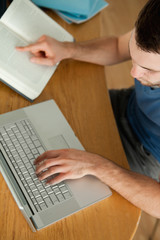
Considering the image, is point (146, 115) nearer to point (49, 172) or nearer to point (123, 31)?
point (49, 172)

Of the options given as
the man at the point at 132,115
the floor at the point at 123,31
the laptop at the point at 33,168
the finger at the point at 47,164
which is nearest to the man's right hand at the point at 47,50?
the man at the point at 132,115

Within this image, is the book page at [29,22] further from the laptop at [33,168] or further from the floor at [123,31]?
the floor at [123,31]

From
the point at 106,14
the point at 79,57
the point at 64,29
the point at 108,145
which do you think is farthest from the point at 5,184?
the point at 106,14

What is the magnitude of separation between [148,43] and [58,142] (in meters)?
0.40

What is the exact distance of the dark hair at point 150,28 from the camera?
799 mm

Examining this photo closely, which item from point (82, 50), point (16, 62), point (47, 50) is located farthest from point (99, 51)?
point (16, 62)

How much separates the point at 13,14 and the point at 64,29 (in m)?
0.24

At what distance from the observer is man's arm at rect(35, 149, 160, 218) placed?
2.98 feet

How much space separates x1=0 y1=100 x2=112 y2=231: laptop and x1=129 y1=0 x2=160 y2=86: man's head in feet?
0.99

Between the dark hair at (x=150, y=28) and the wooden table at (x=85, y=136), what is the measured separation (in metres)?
0.35

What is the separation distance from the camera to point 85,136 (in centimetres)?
108

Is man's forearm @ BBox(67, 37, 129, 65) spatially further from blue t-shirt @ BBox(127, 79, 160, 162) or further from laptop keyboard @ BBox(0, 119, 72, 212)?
laptop keyboard @ BBox(0, 119, 72, 212)

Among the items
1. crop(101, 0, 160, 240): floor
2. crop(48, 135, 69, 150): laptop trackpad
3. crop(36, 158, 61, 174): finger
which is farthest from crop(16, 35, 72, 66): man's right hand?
crop(101, 0, 160, 240): floor

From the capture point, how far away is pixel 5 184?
900 millimetres
